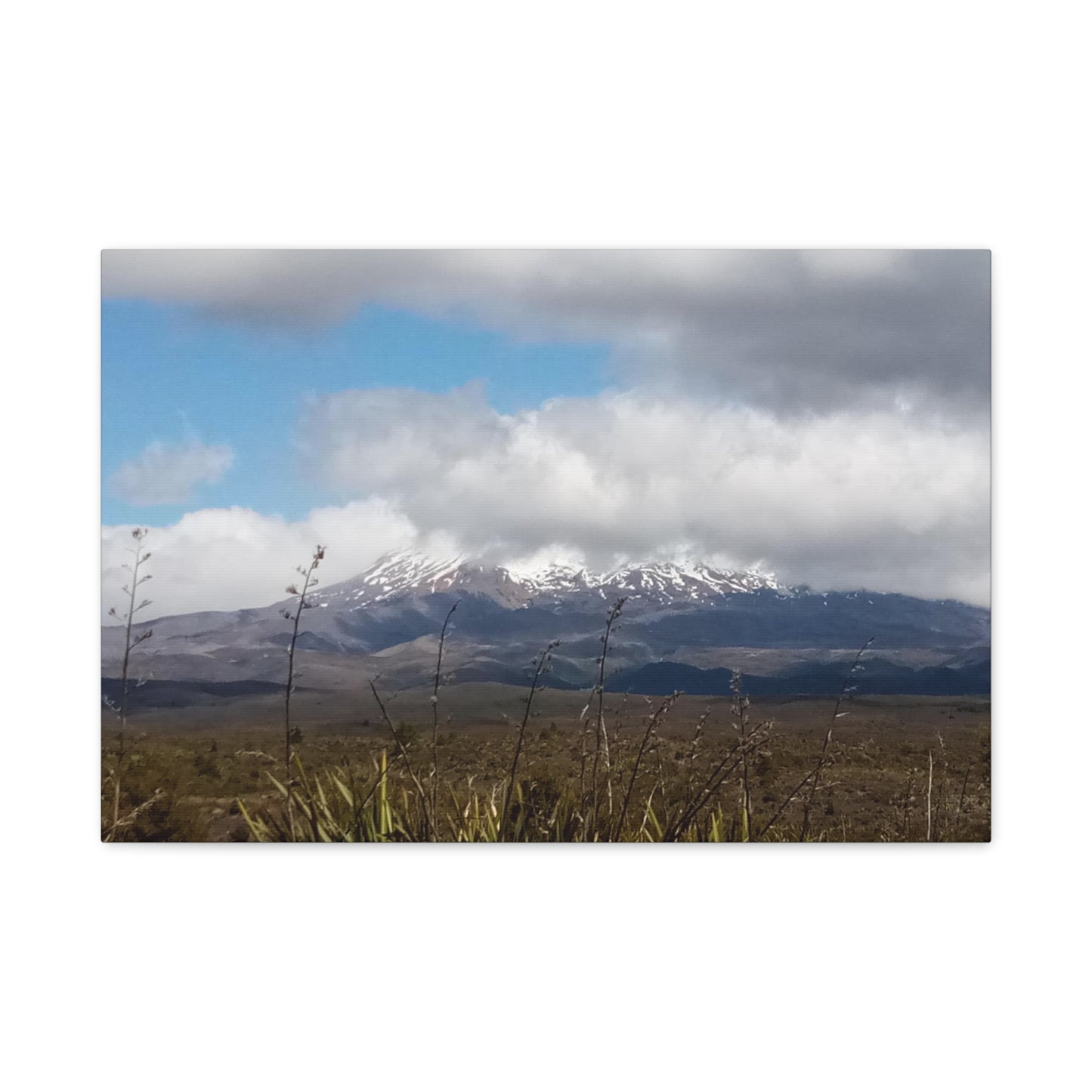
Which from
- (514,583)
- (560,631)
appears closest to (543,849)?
(560,631)

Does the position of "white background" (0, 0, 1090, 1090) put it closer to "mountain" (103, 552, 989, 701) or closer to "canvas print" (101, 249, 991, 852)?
"canvas print" (101, 249, 991, 852)

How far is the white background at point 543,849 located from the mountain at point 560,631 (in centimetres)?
34

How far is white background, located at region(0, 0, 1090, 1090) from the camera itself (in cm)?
343

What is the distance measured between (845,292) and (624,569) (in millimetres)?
1250

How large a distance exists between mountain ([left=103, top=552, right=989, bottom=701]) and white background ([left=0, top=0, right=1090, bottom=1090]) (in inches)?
13.5

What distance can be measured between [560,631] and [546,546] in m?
0.31

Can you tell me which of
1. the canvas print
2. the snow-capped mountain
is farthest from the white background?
the snow-capped mountain

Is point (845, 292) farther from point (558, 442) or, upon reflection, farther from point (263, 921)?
point (263, 921)

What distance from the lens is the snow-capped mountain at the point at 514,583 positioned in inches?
138

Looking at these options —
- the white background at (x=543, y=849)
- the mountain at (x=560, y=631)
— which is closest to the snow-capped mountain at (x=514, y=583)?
the mountain at (x=560, y=631)

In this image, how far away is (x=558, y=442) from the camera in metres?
3.57
